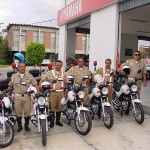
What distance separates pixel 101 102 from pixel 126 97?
908 mm

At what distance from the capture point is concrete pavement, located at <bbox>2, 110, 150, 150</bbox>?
4926 mm

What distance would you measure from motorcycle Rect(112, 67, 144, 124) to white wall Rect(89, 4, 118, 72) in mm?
3112

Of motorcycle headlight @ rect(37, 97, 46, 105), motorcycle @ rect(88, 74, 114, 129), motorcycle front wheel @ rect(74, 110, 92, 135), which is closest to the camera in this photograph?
motorcycle headlight @ rect(37, 97, 46, 105)

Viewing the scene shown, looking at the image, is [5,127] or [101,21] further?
[101,21]

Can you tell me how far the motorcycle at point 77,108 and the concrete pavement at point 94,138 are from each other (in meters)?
0.21

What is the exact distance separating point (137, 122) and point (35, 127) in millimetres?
2396

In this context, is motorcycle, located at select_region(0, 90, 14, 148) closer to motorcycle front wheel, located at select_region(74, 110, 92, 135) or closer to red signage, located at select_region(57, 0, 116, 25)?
motorcycle front wheel, located at select_region(74, 110, 92, 135)

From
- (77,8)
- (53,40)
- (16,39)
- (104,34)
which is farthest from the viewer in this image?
(53,40)

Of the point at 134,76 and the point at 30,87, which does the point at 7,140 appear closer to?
the point at 30,87

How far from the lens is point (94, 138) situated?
5.39 m

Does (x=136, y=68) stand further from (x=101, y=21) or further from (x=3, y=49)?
(x=3, y=49)

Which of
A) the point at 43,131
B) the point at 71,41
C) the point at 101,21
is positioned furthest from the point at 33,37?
the point at 43,131

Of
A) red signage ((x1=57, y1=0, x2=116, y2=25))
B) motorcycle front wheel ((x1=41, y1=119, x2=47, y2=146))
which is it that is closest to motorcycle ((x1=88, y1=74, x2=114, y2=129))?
A: motorcycle front wheel ((x1=41, y1=119, x2=47, y2=146))

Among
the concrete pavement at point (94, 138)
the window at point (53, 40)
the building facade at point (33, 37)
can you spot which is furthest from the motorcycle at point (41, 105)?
the window at point (53, 40)
